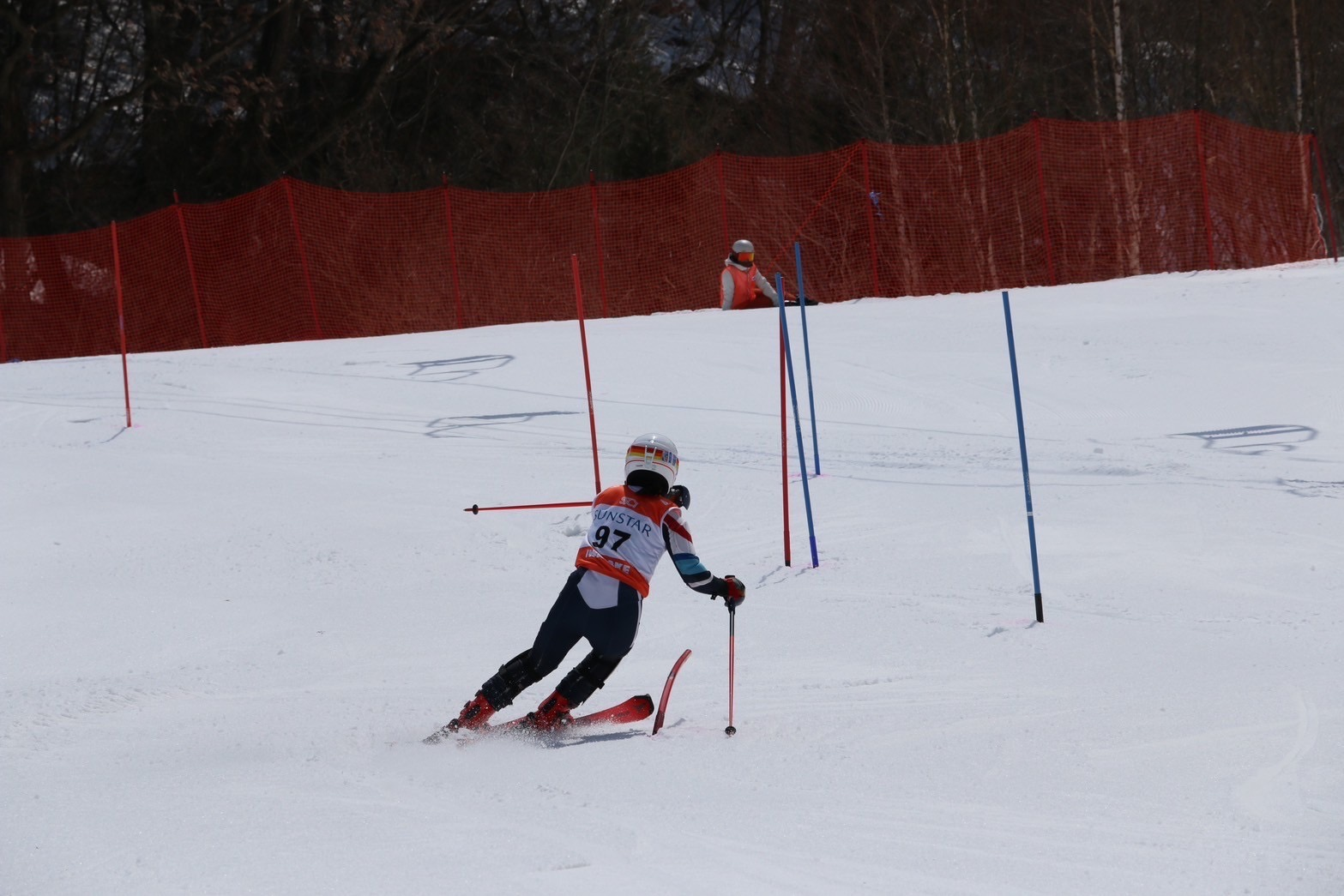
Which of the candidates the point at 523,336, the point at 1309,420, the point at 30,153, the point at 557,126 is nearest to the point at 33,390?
the point at 523,336

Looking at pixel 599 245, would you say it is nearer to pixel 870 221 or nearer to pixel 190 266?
pixel 870 221

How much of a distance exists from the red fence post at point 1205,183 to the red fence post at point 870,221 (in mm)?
4585

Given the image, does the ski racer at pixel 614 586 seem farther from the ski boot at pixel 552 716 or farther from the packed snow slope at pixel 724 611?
the packed snow slope at pixel 724 611

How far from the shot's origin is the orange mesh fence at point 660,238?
2086 centimetres

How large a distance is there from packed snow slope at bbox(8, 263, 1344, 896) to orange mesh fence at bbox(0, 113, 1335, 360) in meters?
3.42

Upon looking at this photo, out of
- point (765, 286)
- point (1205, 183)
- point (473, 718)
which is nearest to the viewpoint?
point (473, 718)

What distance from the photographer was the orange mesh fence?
68.4 feet

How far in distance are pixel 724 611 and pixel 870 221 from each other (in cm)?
1263

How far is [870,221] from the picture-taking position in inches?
808

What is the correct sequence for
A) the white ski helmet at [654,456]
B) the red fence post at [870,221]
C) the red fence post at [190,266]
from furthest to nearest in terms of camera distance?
the red fence post at [190,266], the red fence post at [870,221], the white ski helmet at [654,456]

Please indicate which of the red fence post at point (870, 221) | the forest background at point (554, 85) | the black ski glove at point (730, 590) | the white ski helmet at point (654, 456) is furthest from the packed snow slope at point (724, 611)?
the forest background at point (554, 85)

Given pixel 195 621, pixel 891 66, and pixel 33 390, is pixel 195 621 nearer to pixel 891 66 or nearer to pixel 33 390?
pixel 33 390

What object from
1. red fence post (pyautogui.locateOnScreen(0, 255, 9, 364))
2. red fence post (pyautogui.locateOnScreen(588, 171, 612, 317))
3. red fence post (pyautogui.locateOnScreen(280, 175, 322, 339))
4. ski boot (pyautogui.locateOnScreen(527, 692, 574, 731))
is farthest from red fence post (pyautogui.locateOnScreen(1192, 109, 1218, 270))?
red fence post (pyautogui.locateOnScreen(0, 255, 9, 364))

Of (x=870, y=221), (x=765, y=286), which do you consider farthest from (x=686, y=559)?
(x=870, y=221)
